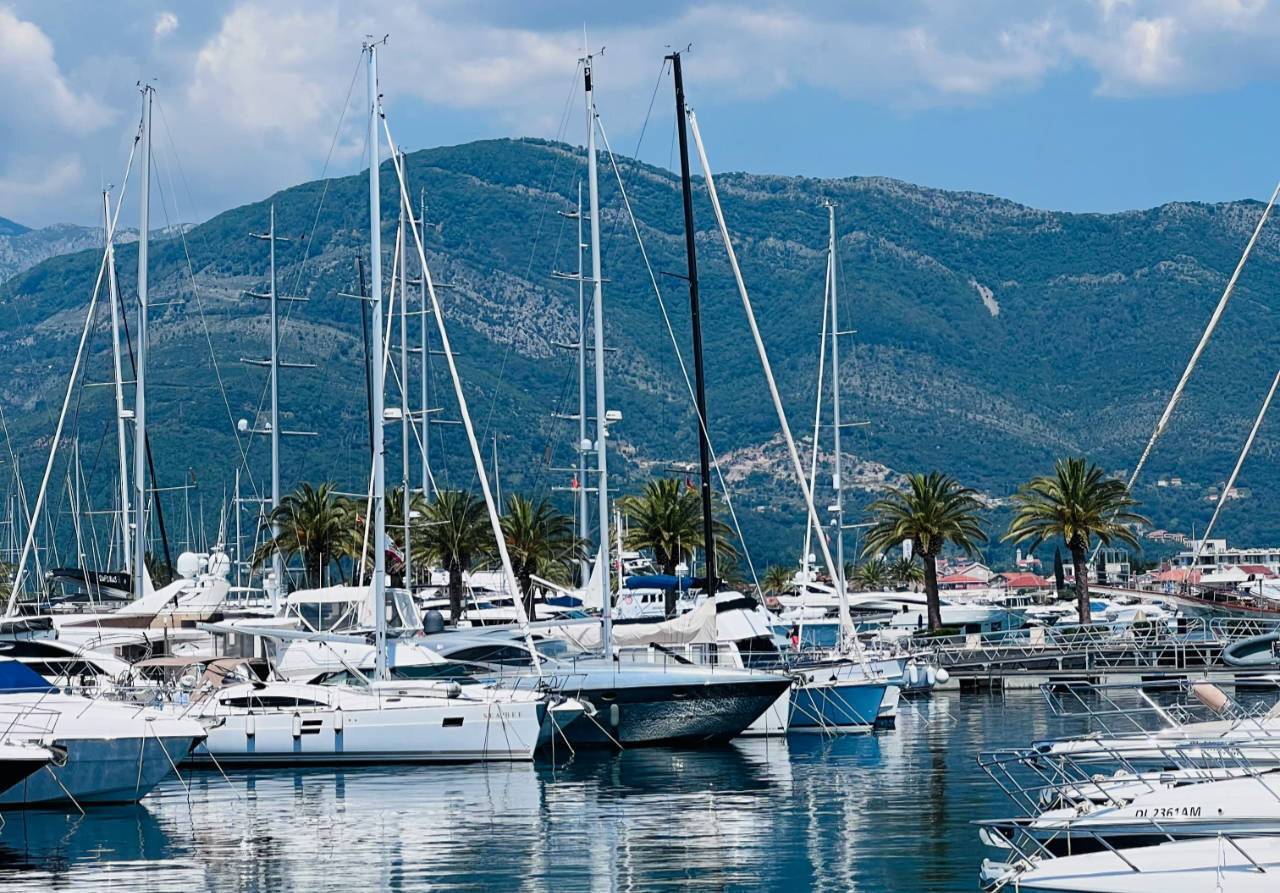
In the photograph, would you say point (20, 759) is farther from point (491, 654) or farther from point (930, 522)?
point (930, 522)

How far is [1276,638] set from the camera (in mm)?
24797

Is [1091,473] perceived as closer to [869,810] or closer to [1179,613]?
[1179,613]

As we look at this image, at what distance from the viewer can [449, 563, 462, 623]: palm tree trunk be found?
69.3 metres

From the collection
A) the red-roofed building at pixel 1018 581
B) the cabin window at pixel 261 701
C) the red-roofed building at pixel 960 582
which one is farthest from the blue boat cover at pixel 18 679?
the red-roofed building at pixel 1018 581

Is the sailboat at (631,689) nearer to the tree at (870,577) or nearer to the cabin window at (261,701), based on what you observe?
the cabin window at (261,701)

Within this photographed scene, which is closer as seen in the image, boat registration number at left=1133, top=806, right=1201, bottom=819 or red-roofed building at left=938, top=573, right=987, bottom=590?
boat registration number at left=1133, top=806, right=1201, bottom=819

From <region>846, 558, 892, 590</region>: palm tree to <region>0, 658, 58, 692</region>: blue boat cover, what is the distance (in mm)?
102986

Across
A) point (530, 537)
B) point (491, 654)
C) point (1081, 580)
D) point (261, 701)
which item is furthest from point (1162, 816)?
point (1081, 580)

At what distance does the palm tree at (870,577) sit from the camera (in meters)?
137

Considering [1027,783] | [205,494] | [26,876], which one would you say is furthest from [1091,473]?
[205,494]

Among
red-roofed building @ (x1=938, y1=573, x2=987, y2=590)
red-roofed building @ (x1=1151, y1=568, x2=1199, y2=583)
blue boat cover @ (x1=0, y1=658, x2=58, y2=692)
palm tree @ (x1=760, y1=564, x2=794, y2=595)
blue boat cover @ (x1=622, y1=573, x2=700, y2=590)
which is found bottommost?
red-roofed building @ (x1=938, y1=573, x2=987, y2=590)

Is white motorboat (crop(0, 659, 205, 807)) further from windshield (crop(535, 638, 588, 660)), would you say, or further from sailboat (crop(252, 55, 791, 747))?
windshield (crop(535, 638, 588, 660))

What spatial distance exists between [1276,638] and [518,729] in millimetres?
16782

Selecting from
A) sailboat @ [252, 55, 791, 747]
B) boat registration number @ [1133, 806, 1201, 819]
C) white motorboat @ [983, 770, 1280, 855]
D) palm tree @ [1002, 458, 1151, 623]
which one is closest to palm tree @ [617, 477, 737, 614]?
palm tree @ [1002, 458, 1151, 623]
